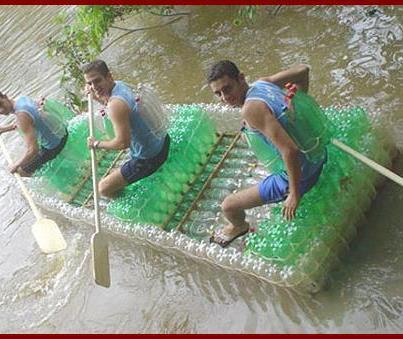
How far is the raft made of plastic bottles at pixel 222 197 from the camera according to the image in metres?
4.25

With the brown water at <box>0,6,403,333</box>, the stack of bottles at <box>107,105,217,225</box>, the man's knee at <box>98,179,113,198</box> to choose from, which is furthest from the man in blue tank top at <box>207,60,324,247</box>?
the man's knee at <box>98,179,113,198</box>

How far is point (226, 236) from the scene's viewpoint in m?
4.77

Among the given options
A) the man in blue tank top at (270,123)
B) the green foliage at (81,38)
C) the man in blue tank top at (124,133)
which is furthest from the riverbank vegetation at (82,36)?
the man in blue tank top at (270,123)

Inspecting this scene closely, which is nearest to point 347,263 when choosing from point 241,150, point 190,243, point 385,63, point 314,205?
point 314,205

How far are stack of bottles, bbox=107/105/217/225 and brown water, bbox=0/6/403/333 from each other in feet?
1.06

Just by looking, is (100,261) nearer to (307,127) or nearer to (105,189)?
(105,189)

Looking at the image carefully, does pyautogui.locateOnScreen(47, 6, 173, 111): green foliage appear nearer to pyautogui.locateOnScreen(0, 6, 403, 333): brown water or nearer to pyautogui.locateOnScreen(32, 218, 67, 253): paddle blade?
pyautogui.locateOnScreen(0, 6, 403, 333): brown water

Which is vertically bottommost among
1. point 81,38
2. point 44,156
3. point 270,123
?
point 44,156

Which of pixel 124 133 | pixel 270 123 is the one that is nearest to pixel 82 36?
pixel 124 133

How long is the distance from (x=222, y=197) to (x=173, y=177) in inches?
17.6

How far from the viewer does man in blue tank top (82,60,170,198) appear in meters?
4.79

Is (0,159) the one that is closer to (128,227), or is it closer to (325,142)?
(128,227)

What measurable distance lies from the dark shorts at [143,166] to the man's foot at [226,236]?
809mm

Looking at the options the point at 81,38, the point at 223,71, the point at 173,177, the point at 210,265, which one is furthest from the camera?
the point at 81,38
